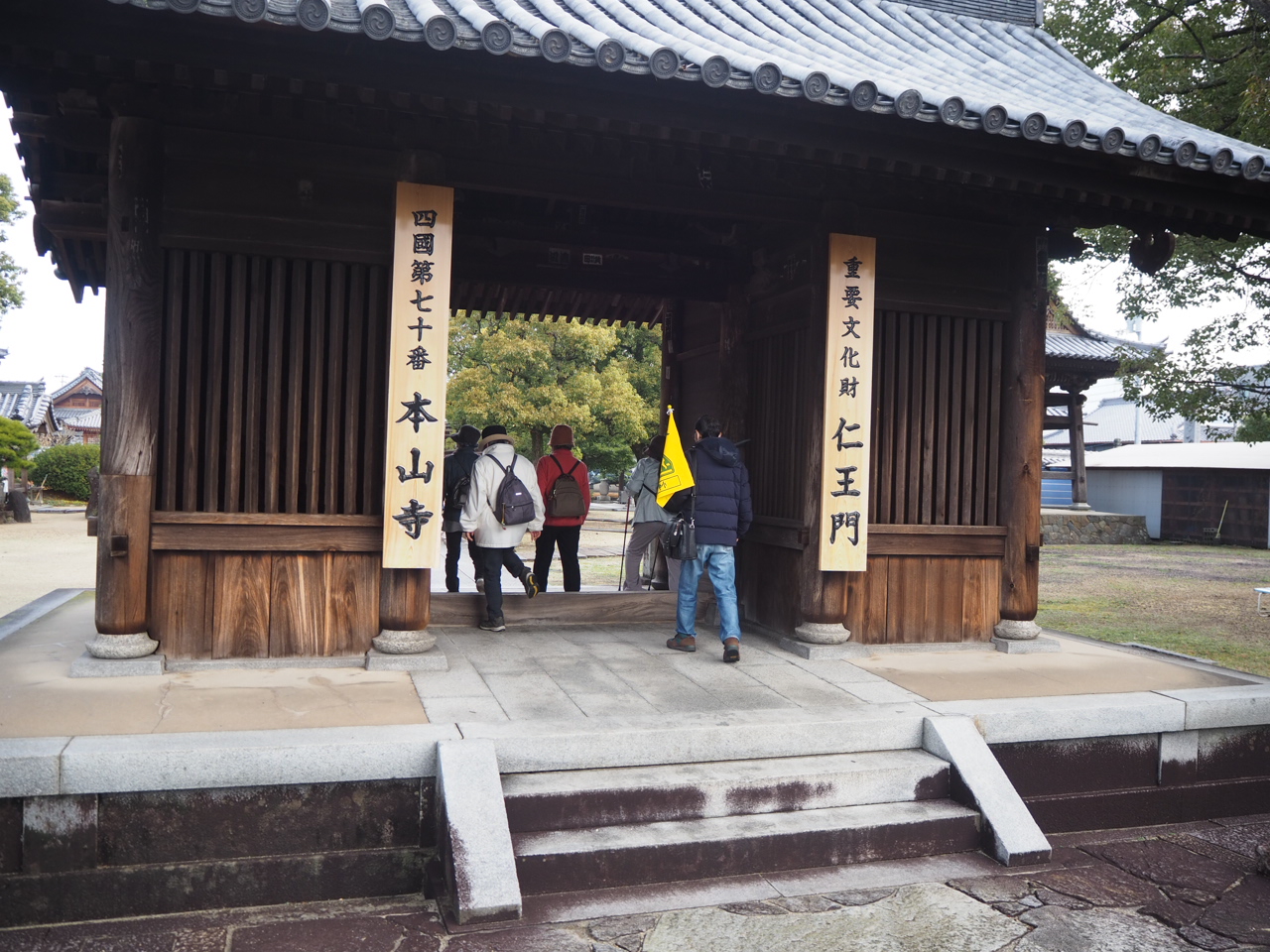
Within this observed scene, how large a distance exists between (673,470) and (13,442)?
26.7 metres

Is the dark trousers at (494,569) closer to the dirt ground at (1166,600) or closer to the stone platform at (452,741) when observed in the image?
the stone platform at (452,741)

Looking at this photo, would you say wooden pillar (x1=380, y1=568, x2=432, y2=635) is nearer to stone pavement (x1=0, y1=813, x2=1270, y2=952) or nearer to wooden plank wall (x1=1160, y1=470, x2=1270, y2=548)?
stone pavement (x1=0, y1=813, x2=1270, y2=952)

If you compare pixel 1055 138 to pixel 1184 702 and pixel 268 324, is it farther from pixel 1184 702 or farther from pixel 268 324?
pixel 268 324

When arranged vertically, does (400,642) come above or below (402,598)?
below

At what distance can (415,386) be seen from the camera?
255 inches

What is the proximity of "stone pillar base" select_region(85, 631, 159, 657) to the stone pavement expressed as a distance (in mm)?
2164

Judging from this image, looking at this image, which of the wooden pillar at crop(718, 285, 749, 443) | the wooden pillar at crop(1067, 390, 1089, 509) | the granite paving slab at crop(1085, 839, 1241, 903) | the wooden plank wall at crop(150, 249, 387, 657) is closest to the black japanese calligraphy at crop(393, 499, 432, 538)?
the wooden plank wall at crop(150, 249, 387, 657)

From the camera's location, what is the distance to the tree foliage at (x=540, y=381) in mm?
24703

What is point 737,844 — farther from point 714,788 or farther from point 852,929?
point 852,929

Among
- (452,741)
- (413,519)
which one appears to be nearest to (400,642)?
(413,519)

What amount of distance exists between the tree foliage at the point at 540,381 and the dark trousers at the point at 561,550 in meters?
14.2

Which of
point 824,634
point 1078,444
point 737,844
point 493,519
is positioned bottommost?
point 737,844

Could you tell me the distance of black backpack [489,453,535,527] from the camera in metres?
7.79

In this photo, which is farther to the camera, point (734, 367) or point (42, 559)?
point (42, 559)
